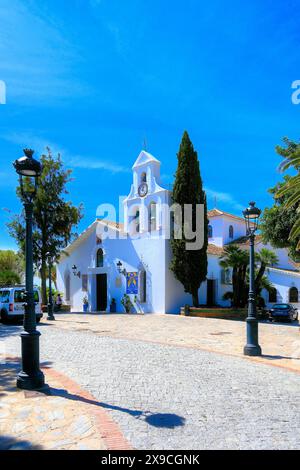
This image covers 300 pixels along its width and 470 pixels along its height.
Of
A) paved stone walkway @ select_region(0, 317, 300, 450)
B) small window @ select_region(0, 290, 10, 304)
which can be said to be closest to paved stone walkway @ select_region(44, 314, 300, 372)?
paved stone walkway @ select_region(0, 317, 300, 450)

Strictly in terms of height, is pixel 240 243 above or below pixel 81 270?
above

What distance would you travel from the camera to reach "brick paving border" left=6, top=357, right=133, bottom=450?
177 inches

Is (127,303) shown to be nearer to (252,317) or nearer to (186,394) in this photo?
(252,317)

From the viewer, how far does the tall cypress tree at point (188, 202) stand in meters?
24.3

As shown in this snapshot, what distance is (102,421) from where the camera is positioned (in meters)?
5.21

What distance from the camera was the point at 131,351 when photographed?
35.2 ft

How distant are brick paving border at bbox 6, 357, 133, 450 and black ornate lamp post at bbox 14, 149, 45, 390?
637mm

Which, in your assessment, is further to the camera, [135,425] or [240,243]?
[240,243]

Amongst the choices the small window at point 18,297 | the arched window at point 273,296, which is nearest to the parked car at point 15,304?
the small window at point 18,297

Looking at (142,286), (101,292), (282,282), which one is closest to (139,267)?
(142,286)
